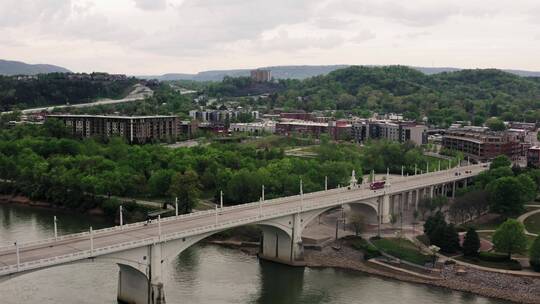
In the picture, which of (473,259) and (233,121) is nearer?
(473,259)

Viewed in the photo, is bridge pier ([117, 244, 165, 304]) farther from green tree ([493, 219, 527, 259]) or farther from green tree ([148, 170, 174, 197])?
green tree ([148, 170, 174, 197])

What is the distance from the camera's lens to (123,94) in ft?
550

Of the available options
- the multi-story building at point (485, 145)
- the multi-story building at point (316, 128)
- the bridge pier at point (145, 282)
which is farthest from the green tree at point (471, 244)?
the multi-story building at point (316, 128)

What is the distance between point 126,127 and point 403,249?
65.3m

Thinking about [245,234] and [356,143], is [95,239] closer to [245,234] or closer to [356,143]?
[245,234]

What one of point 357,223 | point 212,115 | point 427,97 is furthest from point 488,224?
point 427,97

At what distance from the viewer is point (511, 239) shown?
4228 centimetres

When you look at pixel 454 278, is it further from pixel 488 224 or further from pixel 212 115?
pixel 212 115

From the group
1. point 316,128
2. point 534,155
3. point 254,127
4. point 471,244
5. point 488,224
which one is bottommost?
point 488,224

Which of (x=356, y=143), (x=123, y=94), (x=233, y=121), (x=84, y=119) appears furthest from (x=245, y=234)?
(x=123, y=94)

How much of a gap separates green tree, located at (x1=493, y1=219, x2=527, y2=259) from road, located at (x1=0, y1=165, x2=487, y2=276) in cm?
1222

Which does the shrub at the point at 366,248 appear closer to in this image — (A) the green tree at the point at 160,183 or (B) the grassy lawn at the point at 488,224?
(B) the grassy lawn at the point at 488,224

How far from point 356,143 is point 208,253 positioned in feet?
200

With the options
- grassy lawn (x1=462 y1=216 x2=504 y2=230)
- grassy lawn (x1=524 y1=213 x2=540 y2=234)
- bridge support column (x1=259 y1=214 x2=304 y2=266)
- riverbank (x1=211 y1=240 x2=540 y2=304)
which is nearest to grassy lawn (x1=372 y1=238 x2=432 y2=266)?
riverbank (x1=211 y1=240 x2=540 y2=304)
